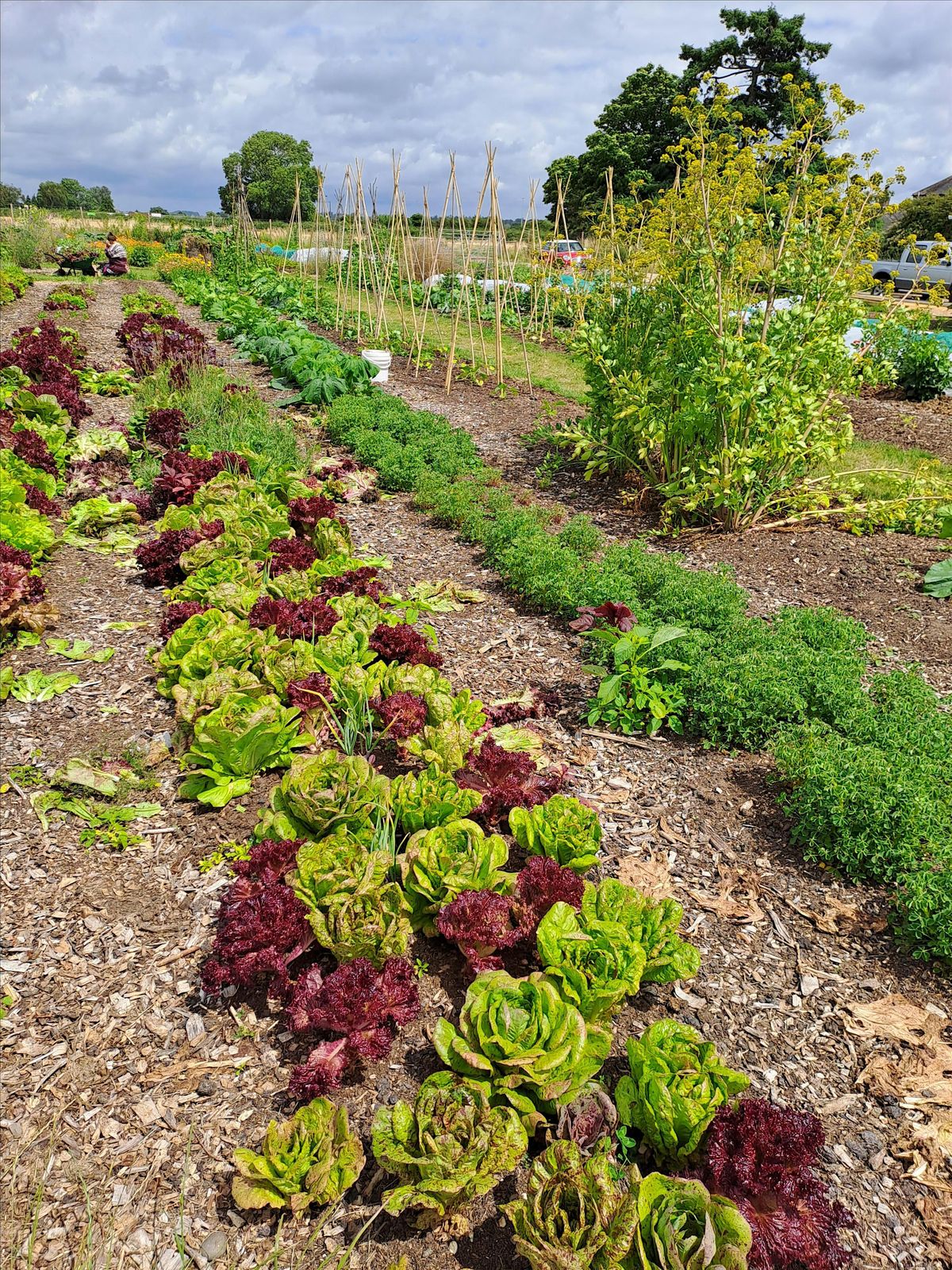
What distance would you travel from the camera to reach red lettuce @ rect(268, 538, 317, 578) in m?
5.16

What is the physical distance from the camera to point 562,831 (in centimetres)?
310

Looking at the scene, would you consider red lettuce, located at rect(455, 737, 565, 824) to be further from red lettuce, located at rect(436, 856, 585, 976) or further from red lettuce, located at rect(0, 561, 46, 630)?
red lettuce, located at rect(0, 561, 46, 630)

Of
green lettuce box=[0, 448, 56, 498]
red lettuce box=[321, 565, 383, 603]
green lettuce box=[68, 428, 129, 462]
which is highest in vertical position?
green lettuce box=[68, 428, 129, 462]

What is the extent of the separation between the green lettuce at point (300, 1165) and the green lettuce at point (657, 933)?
3.53 ft

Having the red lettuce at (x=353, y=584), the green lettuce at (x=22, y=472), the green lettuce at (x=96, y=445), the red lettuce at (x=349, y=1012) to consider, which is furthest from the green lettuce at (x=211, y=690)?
the green lettuce at (x=96, y=445)

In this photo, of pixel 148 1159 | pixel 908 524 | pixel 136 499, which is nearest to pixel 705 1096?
pixel 148 1159

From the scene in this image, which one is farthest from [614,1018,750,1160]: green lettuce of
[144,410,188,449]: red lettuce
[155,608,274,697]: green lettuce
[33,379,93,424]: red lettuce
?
[33,379,93,424]: red lettuce

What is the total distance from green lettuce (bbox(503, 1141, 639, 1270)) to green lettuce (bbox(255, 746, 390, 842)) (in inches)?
56.4

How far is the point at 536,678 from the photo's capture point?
187 inches

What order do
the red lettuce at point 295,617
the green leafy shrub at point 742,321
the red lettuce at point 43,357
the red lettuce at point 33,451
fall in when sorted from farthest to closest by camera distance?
the red lettuce at point 43,357 → the red lettuce at point 33,451 → the green leafy shrub at point 742,321 → the red lettuce at point 295,617

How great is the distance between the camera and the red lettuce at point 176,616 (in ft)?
15.3

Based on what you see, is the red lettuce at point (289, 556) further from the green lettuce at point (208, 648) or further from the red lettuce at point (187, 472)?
the red lettuce at point (187, 472)

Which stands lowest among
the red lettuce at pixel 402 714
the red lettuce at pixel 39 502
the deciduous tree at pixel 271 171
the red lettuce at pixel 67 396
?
the red lettuce at pixel 402 714

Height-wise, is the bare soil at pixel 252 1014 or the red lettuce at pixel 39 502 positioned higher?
the red lettuce at pixel 39 502
